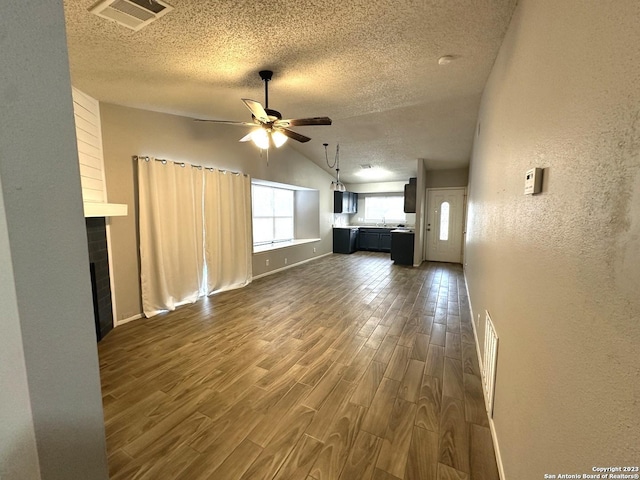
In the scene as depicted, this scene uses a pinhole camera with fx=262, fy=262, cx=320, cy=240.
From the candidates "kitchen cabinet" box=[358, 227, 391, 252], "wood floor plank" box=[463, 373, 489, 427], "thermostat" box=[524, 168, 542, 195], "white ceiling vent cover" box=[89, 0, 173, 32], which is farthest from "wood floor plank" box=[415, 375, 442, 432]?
"kitchen cabinet" box=[358, 227, 391, 252]

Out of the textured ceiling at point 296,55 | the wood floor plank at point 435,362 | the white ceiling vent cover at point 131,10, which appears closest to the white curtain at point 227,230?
the textured ceiling at point 296,55

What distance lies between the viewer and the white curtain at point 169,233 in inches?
131

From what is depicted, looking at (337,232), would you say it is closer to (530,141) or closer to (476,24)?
(476,24)

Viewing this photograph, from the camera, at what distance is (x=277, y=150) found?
18.2ft

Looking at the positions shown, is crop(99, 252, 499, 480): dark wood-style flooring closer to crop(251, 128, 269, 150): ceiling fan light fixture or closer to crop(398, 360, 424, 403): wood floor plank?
crop(398, 360, 424, 403): wood floor plank

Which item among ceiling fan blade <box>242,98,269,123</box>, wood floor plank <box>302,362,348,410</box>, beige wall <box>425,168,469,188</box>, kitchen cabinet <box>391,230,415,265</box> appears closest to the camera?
wood floor plank <box>302,362,348,410</box>

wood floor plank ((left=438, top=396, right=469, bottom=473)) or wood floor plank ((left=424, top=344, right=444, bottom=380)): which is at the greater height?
wood floor plank ((left=424, top=344, right=444, bottom=380))

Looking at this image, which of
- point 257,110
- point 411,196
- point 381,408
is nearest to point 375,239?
point 411,196

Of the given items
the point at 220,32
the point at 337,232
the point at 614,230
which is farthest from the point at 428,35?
the point at 337,232

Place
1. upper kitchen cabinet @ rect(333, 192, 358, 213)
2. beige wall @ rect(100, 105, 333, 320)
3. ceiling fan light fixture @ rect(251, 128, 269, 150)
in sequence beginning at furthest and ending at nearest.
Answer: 1. upper kitchen cabinet @ rect(333, 192, 358, 213)
2. beige wall @ rect(100, 105, 333, 320)
3. ceiling fan light fixture @ rect(251, 128, 269, 150)

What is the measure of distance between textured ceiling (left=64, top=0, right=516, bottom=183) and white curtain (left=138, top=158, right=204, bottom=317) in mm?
839

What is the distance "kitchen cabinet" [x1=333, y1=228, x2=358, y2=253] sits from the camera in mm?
8195

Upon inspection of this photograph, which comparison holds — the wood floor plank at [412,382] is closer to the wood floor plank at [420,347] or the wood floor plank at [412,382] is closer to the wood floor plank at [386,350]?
the wood floor plank at [420,347]

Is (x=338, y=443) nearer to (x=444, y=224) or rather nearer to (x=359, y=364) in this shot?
(x=359, y=364)
